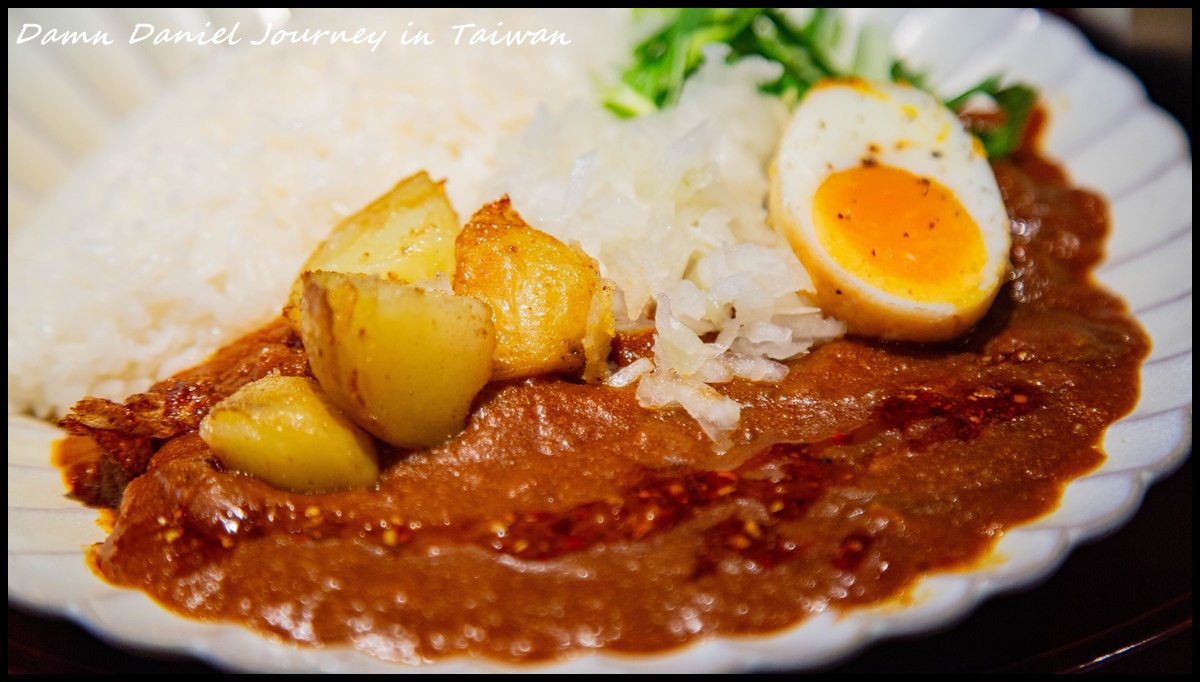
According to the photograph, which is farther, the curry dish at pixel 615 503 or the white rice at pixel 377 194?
the white rice at pixel 377 194

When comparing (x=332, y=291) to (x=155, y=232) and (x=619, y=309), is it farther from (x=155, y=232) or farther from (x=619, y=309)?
(x=155, y=232)

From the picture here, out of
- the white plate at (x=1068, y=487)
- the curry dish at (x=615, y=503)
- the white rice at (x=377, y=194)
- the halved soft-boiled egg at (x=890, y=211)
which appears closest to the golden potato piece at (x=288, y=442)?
the curry dish at (x=615, y=503)

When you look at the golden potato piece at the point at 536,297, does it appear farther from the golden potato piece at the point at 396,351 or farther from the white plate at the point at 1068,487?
the white plate at the point at 1068,487

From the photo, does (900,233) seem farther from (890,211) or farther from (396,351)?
(396,351)

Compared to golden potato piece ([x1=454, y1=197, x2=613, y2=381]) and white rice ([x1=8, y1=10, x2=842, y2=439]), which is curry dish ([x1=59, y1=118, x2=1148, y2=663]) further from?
white rice ([x1=8, y1=10, x2=842, y2=439])

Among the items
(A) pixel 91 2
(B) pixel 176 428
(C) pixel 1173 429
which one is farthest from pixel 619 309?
(A) pixel 91 2

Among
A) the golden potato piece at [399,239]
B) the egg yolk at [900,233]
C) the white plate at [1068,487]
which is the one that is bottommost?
the white plate at [1068,487]
